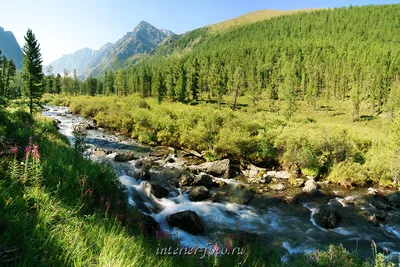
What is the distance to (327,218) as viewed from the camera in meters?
15.6

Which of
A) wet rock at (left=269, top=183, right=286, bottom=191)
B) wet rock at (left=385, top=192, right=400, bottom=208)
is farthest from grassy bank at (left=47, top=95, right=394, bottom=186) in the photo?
wet rock at (left=269, top=183, right=286, bottom=191)

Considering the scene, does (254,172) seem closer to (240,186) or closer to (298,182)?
(240,186)

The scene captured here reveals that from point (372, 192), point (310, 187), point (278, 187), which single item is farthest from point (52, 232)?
point (372, 192)

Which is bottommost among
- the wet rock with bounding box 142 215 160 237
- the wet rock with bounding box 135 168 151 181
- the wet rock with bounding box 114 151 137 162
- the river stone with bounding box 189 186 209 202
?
the river stone with bounding box 189 186 209 202

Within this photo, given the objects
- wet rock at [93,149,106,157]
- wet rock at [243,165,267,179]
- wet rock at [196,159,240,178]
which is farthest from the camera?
wet rock at [93,149,106,157]

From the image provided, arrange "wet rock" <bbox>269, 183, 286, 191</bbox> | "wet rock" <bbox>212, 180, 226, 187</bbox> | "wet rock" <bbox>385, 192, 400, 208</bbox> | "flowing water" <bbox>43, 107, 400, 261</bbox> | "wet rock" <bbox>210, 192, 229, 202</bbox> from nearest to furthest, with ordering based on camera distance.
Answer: "flowing water" <bbox>43, 107, 400, 261</bbox>, "wet rock" <bbox>210, 192, 229, 202</bbox>, "wet rock" <bbox>385, 192, 400, 208</bbox>, "wet rock" <bbox>269, 183, 286, 191</bbox>, "wet rock" <bbox>212, 180, 226, 187</bbox>

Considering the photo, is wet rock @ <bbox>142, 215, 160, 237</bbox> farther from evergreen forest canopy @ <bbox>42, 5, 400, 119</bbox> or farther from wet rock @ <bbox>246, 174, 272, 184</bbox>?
evergreen forest canopy @ <bbox>42, 5, 400, 119</bbox>

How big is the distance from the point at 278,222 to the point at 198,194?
6.25 m

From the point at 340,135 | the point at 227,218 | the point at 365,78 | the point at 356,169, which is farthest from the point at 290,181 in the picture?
the point at 365,78

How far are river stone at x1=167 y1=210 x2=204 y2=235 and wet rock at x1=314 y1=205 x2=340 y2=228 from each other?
27.9 feet

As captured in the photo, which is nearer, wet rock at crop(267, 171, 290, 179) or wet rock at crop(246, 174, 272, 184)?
wet rock at crop(246, 174, 272, 184)

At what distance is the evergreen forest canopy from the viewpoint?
3300 inches

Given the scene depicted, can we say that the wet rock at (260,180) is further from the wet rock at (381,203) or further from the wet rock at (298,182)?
the wet rock at (381,203)

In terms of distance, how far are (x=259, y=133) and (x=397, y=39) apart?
18099cm
